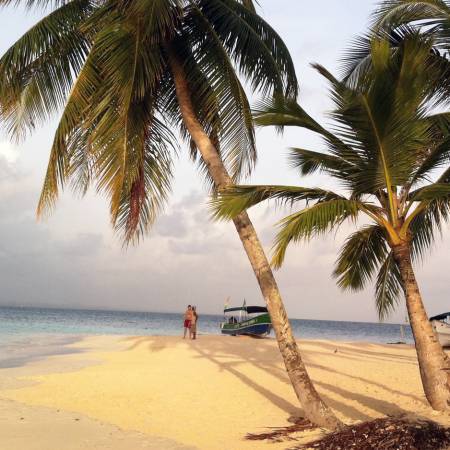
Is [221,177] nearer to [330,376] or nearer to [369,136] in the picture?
[369,136]

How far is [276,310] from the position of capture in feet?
24.6

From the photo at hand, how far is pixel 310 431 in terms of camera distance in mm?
7047

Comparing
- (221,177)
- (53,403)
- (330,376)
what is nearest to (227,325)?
(330,376)

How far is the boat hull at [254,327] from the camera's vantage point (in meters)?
29.6

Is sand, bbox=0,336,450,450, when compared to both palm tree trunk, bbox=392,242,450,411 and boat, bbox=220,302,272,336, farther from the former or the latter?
boat, bbox=220,302,272,336

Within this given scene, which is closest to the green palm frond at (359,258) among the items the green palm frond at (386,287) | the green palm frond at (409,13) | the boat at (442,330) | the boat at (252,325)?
the green palm frond at (386,287)

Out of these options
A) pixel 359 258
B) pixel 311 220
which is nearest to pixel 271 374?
pixel 359 258

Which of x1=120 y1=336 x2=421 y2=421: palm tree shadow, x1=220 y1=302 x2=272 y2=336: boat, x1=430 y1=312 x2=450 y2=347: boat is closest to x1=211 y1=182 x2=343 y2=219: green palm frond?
x1=120 y1=336 x2=421 y2=421: palm tree shadow

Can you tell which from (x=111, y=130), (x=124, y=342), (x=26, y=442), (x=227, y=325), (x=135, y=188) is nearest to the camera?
(x=26, y=442)

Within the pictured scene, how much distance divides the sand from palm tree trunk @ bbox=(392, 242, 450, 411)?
26 centimetres

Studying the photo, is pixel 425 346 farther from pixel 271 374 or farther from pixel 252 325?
pixel 252 325

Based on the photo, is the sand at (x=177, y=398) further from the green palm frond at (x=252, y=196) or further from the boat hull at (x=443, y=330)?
the boat hull at (x=443, y=330)

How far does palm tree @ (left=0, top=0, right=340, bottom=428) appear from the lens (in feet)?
26.7

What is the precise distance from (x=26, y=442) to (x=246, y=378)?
6.64m
